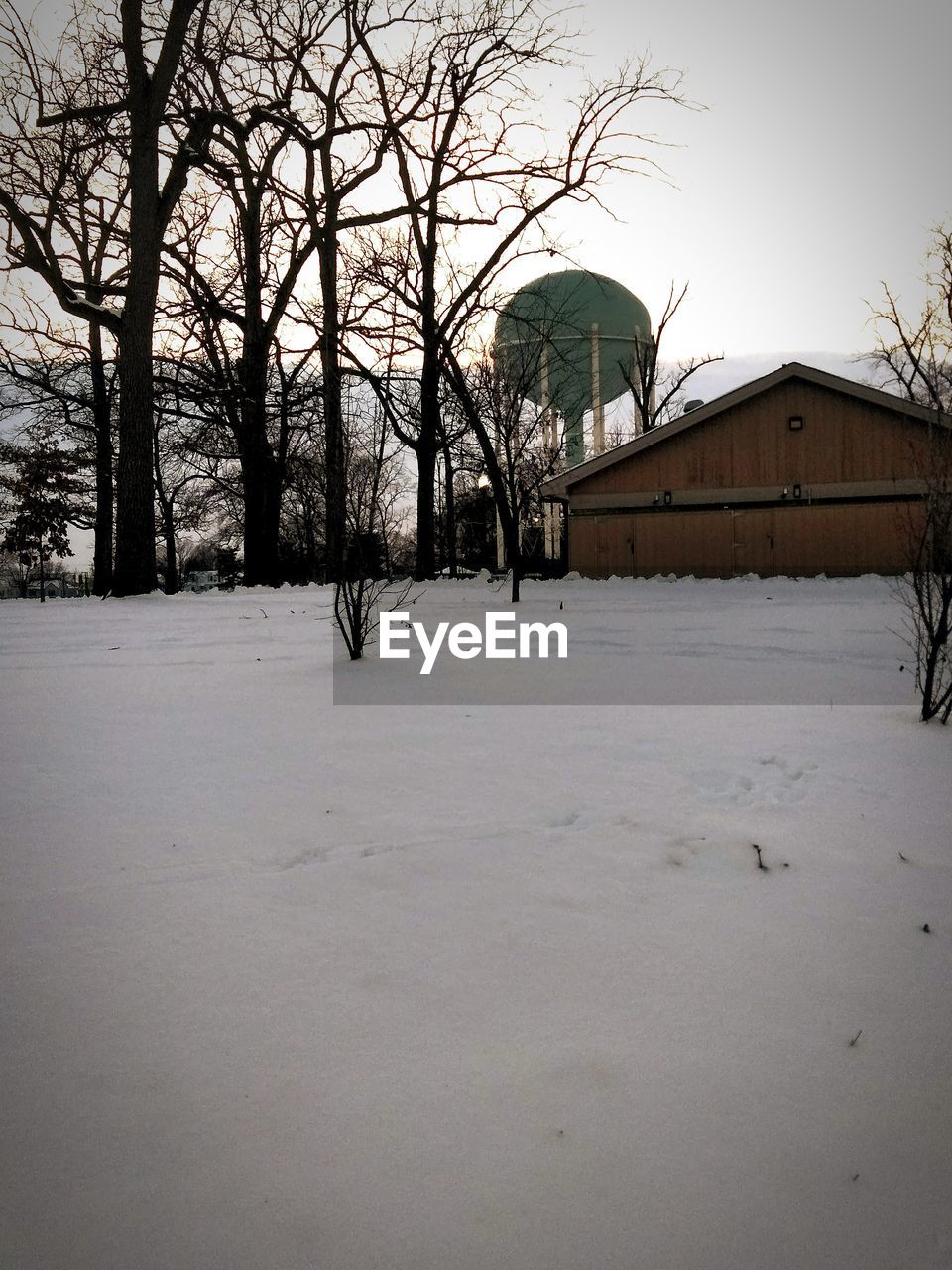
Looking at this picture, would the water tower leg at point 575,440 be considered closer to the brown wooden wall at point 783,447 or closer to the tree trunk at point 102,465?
the brown wooden wall at point 783,447

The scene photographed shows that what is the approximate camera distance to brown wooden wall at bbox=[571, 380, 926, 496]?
16.0 m

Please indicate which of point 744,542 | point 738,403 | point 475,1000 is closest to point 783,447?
point 738,403

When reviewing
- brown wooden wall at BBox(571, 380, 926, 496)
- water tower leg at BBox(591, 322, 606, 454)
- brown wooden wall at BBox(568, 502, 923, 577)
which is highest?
water tower leg at BBox(591, 322, 606, 454)

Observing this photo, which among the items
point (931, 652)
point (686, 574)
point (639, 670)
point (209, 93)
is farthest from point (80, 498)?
point (931, 652)

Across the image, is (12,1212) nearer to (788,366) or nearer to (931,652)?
(931,652)

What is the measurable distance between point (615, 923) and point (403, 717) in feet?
7.82

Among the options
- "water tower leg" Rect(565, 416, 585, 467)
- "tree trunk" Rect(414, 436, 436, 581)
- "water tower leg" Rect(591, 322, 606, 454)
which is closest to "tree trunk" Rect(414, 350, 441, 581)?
"tree trunk" Rect(414, 436, 436, 581)

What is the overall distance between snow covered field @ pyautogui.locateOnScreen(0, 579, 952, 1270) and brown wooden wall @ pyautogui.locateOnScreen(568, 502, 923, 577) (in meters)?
13.5

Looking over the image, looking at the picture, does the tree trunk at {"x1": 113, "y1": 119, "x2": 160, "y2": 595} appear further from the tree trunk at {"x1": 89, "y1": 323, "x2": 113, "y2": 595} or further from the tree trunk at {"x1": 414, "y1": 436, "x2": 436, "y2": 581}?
the tree trunk at {"x1": 89, "y1": 323, "x2": 113, "y2": 595}

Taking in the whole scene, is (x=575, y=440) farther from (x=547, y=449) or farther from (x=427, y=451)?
(x=427, y=451)

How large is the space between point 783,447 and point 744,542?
199cm

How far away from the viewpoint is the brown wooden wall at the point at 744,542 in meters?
16.2

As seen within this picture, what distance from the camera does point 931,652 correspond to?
4.30m

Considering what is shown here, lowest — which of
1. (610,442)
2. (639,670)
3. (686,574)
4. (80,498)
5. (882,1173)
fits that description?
(882,1173)
